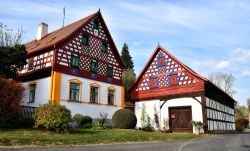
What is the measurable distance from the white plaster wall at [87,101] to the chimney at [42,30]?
8.75 m

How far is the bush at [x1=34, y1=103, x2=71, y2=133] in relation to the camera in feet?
53.5

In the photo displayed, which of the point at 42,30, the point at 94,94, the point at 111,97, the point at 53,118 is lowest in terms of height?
the point at 53,118

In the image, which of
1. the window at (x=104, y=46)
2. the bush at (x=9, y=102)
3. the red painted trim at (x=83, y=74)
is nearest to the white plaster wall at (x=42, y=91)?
the red painted trim at (x=83, y=74)

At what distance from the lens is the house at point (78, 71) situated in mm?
23391

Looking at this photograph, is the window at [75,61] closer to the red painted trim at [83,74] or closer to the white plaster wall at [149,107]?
the red painted trim at [83,74]

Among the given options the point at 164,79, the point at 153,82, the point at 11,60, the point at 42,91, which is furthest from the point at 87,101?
the point at 164,79

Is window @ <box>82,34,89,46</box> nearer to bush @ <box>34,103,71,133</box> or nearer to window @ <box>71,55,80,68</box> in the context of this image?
window @ <box>71,55,80,68</box>

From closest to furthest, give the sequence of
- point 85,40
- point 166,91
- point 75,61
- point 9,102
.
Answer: point 9,102, point 75,61, point 85,40, point 166,91

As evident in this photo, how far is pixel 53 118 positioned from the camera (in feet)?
53.5

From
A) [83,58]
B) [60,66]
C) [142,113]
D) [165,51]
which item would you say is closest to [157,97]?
[142,113]

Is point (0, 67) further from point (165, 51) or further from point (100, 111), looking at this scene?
point (165, 51)

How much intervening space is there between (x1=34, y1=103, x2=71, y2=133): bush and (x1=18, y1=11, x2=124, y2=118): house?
533 centimetres

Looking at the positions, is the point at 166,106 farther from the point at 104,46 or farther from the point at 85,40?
the point at 85,40

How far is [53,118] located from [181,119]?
1389cm
